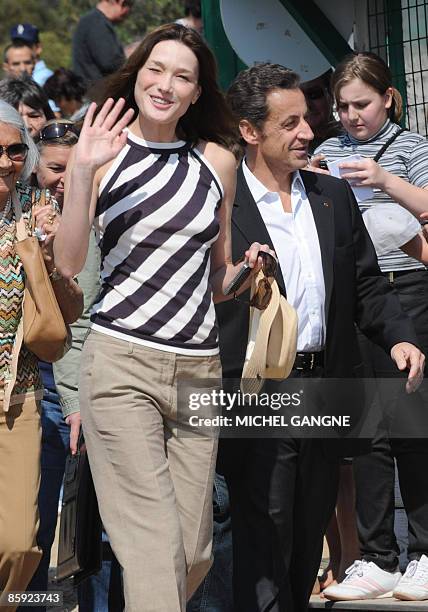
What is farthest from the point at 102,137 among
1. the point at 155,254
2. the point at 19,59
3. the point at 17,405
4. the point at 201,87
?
the point at 19,59

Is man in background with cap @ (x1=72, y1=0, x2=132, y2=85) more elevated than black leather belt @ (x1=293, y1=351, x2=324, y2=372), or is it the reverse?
man in background with cap @ (x1=72, y1=0, x2=132, y2=85)

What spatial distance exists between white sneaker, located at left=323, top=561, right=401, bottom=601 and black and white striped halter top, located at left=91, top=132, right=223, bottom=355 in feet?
5.40

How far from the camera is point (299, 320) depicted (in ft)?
16.6

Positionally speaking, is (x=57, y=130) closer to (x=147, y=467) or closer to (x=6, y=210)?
(x=6, y=210)

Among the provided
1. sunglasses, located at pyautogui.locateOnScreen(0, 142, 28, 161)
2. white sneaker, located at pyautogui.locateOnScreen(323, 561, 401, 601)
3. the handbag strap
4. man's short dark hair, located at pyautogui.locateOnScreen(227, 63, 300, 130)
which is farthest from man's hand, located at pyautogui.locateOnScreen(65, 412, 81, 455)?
the handbag strap

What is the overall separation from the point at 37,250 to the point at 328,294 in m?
1.25

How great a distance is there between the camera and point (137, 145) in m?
4.56

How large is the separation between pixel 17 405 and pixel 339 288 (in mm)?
1444

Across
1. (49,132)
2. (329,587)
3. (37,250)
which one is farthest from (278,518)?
(49,132)

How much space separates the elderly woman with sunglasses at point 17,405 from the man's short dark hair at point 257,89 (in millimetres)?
996

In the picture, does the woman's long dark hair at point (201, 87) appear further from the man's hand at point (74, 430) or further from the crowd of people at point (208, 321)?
the man's hand at point (74, 430)

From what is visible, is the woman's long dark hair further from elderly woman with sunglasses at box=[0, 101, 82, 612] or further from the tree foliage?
the tree foliage

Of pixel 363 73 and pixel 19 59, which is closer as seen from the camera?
pixel 363 73

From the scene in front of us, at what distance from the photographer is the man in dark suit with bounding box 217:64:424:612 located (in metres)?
5.01
